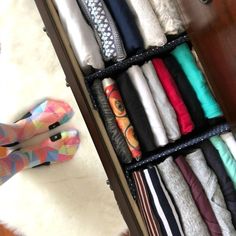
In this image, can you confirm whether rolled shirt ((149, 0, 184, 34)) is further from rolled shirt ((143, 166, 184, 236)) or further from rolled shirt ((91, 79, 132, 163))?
rolled shirt ((143, 166, 184, 236))

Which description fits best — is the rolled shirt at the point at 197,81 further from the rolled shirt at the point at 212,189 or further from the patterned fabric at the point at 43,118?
the patterned fabric at the point at 43,118

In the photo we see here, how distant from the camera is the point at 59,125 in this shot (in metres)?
1.44

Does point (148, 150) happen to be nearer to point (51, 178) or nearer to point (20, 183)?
point (51, 178)

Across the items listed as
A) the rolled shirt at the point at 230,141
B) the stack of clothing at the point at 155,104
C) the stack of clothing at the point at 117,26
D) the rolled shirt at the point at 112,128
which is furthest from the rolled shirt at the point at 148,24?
the rolled shirt at the point at 230,141

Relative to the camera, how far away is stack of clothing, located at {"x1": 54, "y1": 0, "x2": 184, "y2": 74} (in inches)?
37.0

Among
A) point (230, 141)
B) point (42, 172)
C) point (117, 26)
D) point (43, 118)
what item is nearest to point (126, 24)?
point (117, 26)

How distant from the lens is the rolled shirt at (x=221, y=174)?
983 mm

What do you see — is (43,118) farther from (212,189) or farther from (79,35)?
(212,189)

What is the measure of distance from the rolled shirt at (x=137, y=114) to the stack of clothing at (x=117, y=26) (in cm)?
9

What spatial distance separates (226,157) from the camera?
101 centimetres

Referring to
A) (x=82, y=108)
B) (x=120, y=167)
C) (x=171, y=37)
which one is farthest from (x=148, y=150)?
(x=171, y=37)

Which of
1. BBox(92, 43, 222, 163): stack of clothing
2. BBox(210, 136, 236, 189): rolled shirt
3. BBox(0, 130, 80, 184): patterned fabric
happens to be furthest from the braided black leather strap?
BBox(0, 130, 80, 184): patterned fabric

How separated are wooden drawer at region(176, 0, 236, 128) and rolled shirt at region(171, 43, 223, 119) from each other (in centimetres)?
9

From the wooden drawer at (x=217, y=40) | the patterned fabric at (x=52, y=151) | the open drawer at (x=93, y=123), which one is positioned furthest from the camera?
the patterned fabric at (x=52, y=151)
